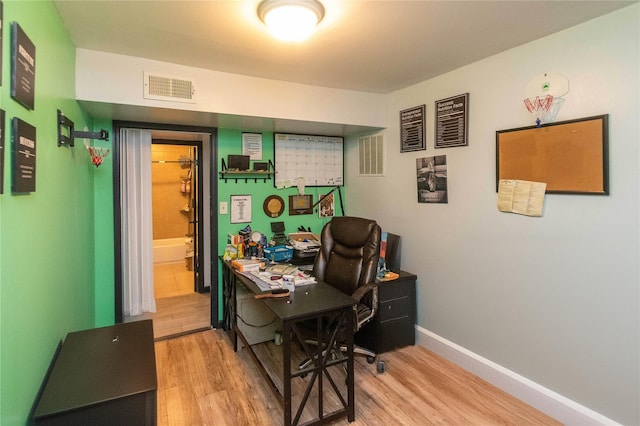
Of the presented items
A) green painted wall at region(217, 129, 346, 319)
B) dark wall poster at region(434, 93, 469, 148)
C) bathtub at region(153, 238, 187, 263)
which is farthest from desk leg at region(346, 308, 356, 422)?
bathtub at region(153, 238, 187, 263)

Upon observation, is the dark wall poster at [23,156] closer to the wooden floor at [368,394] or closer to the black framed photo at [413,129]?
the wooden floor at [368,394]

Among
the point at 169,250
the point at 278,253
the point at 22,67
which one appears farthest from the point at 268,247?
the point at 169,250

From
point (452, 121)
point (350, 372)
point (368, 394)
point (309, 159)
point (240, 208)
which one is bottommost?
point (368, 394)

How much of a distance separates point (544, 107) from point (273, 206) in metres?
2.47

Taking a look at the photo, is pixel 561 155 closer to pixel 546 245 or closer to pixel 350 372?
pixel 546 245

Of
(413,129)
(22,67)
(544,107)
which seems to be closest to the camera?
(22,67)

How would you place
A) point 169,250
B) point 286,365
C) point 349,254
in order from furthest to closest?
point 169,250, point 349,254, point 286,365

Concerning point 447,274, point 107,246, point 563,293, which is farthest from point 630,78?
point 107,246

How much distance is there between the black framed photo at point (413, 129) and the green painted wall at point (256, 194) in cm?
112

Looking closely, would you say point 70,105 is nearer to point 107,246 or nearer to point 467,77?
point 107,246

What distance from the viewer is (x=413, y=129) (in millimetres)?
3039

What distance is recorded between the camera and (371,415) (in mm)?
2135

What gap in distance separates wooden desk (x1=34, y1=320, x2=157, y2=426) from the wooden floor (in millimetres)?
743

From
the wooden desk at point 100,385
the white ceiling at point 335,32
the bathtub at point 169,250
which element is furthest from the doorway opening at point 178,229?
the wooden desk at point 100,385
